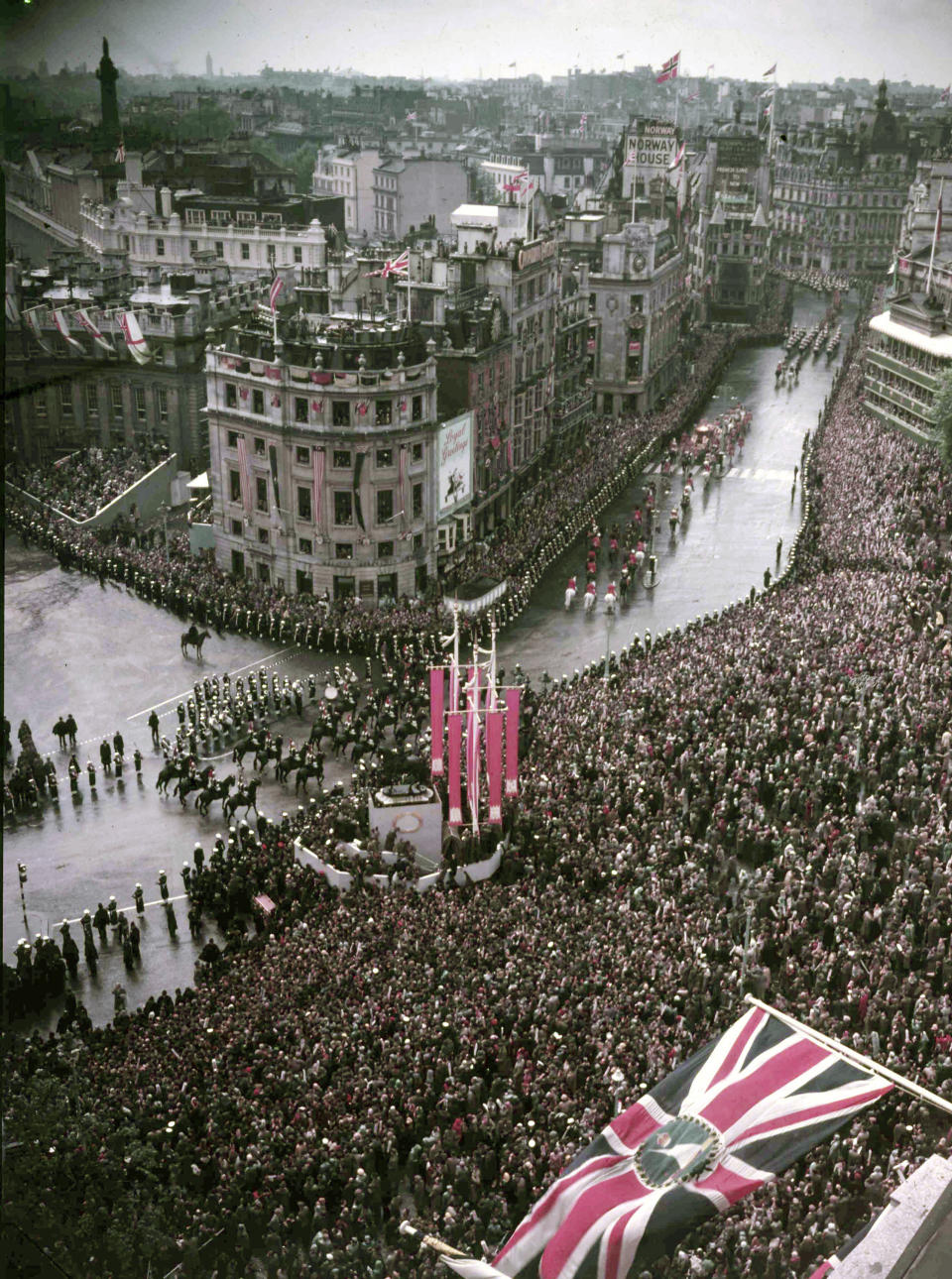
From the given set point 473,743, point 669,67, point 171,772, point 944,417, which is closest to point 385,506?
point 171,772

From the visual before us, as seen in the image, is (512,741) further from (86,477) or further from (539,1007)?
(86,477)

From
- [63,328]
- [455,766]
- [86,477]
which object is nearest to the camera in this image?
[455,766]

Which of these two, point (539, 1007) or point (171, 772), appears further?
point (171, 772)

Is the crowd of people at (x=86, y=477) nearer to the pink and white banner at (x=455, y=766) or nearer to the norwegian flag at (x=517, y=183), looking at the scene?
the norwegian flag at (x=517, y=183)

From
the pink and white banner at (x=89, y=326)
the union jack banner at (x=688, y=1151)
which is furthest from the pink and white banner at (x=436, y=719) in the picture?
the pink and white banner at (x=89, y=326)

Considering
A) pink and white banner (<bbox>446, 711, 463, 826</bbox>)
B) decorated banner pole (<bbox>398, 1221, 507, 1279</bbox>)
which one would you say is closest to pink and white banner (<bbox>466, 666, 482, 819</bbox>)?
pink and white banner (<bbox>446, 711, 463, 826</bbox>)

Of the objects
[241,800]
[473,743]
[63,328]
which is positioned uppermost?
[63,328]

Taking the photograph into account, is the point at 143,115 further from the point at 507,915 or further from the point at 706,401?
the point at 507,915

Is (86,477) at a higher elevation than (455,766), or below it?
below
